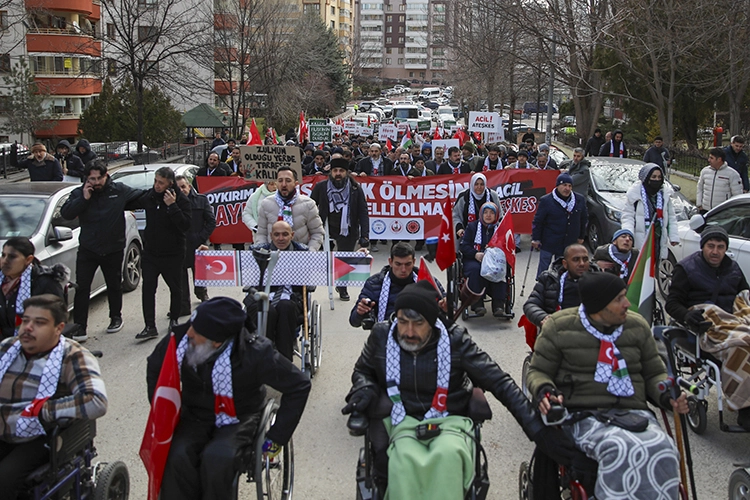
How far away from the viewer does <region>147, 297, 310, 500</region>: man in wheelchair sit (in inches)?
165

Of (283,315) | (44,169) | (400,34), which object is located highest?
(400,34)

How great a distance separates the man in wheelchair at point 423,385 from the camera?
14.3 feet

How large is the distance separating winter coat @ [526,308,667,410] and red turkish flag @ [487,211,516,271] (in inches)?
178

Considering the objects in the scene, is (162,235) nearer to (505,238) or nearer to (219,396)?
(505,238)

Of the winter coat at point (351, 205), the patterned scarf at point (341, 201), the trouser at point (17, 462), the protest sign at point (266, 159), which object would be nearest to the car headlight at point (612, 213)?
the winter coat at point (351, 205)

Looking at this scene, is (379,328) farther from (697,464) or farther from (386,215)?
(386,215)

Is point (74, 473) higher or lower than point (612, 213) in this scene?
lower

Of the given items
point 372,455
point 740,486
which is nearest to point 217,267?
point 372,455

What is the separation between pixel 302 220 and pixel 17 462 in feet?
14.6

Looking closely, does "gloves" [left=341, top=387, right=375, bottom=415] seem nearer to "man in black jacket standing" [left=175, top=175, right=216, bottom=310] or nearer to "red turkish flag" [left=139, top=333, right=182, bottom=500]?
"red turkish flag" [left=139, top=333, right=182, bottom=500]

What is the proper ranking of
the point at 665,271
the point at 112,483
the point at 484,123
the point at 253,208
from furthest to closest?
the point at 484,123 → the point at 665,271 → the point at 253,208 → the point at 112,483

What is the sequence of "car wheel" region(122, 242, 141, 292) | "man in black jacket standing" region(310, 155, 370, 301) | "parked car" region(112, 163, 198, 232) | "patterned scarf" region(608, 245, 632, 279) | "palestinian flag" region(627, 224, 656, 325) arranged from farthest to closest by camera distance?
"parked car" region(112, 163, 198, 232)
"car wheel" region(122, 242, 141, 292)
"man in black jacket standing" region(310, 155, 370, 301)
"patterned scarf" region(608, 245, 632, 279)
"palestinian flag" region(627, 224, 656, 325)

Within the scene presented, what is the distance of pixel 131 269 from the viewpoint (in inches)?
436

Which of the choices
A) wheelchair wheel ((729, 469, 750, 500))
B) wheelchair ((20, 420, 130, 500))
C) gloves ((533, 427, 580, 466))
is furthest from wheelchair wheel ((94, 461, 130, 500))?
wheelchair wheel ((729, 469, 750, 500))
